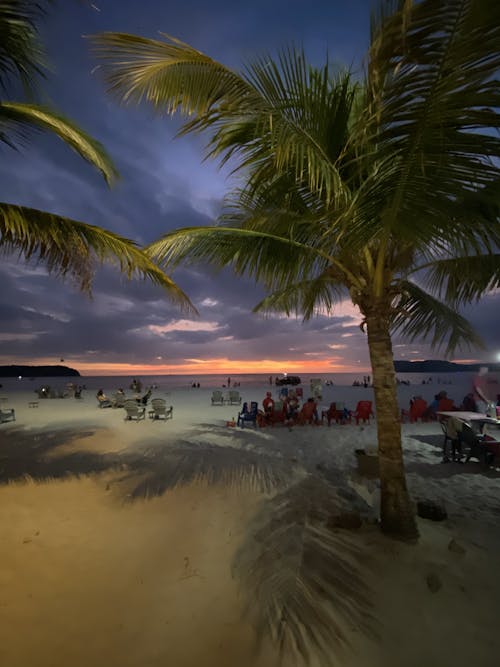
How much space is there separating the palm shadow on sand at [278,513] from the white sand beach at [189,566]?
62 millimetres

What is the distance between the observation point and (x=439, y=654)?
2215 millimetres

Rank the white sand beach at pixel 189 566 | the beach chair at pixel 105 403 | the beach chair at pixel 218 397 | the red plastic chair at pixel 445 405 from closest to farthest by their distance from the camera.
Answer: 1. the white sand beach at pixel 189 566
2. the red plastic chair at pixel 445 405
3. the beach chair at pixel 105 403
4. the beach chair at pixel 218 397

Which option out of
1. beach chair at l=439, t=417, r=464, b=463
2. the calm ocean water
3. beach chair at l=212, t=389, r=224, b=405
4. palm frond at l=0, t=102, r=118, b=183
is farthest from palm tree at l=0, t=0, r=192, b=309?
the calm ocean water

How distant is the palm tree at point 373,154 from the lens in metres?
1.79

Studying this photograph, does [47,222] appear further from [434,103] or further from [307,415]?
[307,415]

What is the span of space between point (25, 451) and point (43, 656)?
6.86 metres

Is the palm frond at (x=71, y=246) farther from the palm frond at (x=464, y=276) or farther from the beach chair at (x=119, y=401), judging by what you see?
the beach chair at (x=119, y=401)

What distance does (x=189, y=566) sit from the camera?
3.19m

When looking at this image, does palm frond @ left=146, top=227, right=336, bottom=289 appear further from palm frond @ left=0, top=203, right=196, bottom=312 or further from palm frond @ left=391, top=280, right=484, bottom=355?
palm frond @ left=391, top=280, right=484, bottom=355

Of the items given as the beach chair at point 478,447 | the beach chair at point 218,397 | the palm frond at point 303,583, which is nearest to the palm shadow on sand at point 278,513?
the palm frond at point 303,583

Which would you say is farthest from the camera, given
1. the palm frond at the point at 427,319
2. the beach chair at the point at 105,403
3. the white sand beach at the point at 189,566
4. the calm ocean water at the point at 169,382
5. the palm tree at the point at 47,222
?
the calm ocean water at the point at 169,382

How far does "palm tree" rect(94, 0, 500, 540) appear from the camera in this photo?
5.89ft

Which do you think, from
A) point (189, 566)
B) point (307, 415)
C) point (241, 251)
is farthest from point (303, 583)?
point (307, 415)

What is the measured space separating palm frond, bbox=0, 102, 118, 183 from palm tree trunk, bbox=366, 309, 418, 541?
4531 millimetres
